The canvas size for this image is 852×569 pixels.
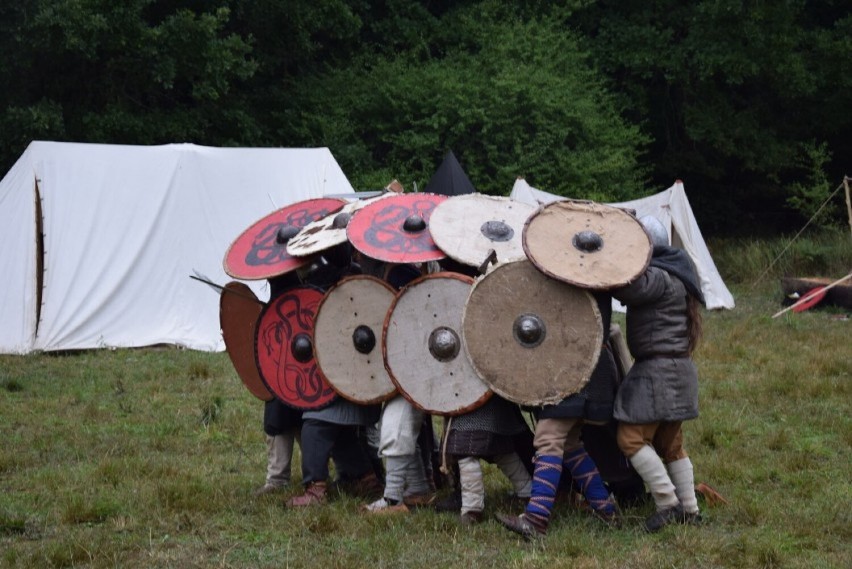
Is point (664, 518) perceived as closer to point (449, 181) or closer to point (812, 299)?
point (449, 181)

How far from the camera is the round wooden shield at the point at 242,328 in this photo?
18.5 feet

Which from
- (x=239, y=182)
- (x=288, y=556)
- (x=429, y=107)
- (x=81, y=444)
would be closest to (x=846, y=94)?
(x=429, y=107)

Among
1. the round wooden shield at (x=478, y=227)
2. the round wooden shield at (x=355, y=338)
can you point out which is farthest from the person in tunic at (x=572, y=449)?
the round wooden shield at (x=355, y=338)

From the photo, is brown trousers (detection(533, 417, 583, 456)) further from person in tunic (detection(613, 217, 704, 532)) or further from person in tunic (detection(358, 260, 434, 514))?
person in tunic (detection(358, 260, 434, 514))

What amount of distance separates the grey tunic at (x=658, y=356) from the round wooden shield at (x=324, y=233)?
49.6 inches

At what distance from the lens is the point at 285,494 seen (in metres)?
5.40

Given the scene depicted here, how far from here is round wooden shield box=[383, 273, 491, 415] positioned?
15.8ft

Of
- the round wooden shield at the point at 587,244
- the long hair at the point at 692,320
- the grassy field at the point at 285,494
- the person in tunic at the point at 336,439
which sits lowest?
the grassy field at the point at 285,494

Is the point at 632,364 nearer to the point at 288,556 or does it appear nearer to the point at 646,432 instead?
the point at 646,432

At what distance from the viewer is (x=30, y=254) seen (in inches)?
448

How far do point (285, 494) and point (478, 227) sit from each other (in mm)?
1510

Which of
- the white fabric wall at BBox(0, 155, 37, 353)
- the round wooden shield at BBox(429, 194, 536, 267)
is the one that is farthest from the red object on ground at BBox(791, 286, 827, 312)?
the round wooden shield at BBox(429, 194, 536, 267)

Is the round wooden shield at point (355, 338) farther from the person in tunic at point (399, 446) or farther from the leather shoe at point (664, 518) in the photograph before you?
the leather shoe at point (664, 518)

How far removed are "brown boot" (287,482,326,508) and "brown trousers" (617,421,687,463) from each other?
1.35 m
